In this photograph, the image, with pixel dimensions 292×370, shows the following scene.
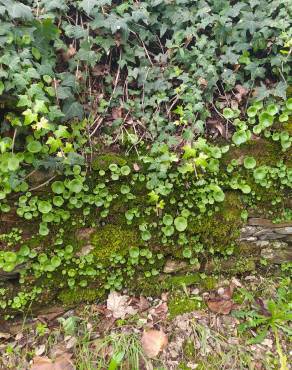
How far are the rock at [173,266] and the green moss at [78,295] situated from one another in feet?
2.12

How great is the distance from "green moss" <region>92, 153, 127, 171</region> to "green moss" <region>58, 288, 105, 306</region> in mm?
1165

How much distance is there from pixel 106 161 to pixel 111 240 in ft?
2.37

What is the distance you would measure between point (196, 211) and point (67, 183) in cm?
120

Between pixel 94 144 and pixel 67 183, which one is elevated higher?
pixel 94 144

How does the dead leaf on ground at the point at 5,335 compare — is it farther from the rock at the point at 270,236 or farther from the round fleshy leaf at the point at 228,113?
the round fleshy leaf at the point at 228,113

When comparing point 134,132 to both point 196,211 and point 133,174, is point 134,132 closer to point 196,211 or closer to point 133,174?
point 133,174

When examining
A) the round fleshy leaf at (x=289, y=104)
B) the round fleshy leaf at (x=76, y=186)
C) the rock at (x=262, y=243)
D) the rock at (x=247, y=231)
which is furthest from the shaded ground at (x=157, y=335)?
the round fleshy leaf at (x=289, y=104)

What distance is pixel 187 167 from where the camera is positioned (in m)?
2.89

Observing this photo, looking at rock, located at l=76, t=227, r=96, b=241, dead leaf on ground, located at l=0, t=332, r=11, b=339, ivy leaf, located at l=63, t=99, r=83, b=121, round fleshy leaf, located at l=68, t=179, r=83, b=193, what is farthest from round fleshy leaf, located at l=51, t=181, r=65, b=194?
dead leaf on ground, located at l=0, t=332, r=11, b=339

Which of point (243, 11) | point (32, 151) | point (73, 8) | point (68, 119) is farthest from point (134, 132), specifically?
point (243, 11)

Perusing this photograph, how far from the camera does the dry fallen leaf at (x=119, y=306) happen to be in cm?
321

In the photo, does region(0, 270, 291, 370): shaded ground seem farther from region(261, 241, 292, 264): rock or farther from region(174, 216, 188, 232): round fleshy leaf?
region(174, 216, 188, 232): round fleshy leaf

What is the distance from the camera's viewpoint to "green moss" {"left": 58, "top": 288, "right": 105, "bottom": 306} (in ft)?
10.5

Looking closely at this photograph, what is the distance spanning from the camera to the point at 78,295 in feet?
10.5
